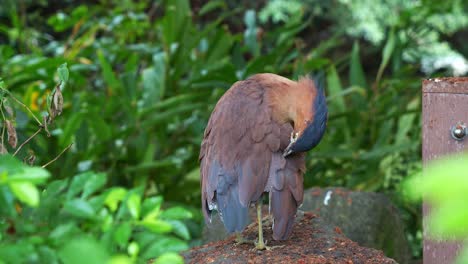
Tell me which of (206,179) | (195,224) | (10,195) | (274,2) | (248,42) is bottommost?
(195,224)

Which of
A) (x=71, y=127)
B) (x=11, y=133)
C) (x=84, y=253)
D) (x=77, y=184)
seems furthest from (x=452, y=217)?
(x=71, y=127)

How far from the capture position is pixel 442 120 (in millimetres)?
2887

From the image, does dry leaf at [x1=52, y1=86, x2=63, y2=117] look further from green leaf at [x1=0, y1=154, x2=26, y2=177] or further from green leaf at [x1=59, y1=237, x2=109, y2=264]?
green leaf at [x1=59, y1=237, x2=109, y2=264]

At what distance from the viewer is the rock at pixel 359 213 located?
400 cm

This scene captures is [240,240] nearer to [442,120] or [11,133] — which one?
[442,120]

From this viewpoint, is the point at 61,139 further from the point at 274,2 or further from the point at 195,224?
the point at 274,2

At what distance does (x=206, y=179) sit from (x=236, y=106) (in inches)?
13.5

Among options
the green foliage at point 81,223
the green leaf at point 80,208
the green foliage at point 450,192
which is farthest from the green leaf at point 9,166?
the green foliage at point 450,192

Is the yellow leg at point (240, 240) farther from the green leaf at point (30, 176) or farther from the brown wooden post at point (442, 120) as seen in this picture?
the green leaf at point (30, 176)

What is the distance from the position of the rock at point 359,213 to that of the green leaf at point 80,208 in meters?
2.70

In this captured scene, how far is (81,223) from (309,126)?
5.02 feet

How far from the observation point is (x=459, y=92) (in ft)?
9.26

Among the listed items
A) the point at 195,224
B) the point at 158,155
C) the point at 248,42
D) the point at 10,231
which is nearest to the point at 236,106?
the point at 10,231

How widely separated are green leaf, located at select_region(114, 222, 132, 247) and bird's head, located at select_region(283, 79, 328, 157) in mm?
1581
